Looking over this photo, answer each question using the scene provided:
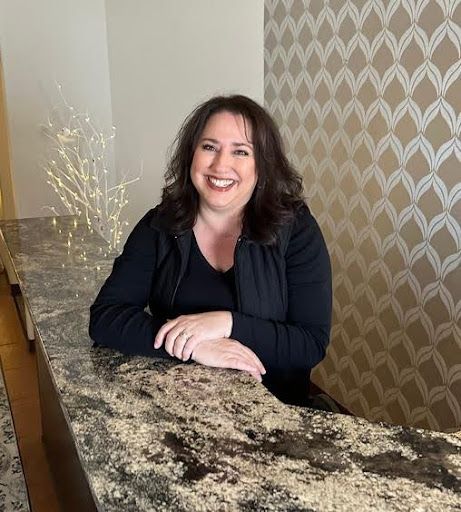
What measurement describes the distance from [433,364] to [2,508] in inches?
61.8

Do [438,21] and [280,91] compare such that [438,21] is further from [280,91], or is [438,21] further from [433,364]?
[433,364]

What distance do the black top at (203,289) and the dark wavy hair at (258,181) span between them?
101mm

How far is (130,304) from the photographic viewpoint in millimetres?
1390

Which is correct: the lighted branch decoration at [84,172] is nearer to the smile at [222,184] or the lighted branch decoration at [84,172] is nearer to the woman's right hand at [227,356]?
the smile at [222,184]

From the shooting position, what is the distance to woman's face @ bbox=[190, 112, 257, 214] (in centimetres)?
138

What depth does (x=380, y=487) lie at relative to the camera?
754mm

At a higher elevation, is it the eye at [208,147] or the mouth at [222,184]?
the eye at [208,147]

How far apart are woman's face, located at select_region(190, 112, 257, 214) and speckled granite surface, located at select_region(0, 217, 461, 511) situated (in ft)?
1.46

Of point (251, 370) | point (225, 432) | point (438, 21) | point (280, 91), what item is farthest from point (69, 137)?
point (225, 432)

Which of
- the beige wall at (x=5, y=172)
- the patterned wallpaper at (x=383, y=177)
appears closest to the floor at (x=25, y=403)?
the beige wall at (x=5, y=172)

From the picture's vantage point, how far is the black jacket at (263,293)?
1.29m

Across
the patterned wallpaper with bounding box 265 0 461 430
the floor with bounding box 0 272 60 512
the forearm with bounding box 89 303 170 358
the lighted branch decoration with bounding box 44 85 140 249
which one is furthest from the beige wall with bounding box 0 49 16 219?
the forearm with bounding box 89 303 170 358

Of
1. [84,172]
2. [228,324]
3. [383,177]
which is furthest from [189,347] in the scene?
[84,172]

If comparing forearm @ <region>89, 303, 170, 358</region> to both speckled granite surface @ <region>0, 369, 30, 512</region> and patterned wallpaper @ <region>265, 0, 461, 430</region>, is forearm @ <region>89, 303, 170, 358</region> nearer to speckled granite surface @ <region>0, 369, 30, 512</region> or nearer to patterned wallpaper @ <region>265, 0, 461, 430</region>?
speckled granite surface @ <region>0, 369, 30, 512</region>
